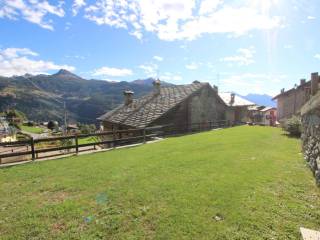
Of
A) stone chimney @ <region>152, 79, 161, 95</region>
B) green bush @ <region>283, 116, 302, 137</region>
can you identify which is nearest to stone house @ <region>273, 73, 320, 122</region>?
green bush @ <region>283, 116, 302, 137</region>

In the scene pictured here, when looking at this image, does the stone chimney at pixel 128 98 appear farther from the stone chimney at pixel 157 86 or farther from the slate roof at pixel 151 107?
the stone chimney at pixel 157 86

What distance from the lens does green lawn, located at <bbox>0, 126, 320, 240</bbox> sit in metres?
4.58

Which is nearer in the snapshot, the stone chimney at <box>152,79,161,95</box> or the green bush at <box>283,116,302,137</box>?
the green bush at <box>283,116,302,137</box>

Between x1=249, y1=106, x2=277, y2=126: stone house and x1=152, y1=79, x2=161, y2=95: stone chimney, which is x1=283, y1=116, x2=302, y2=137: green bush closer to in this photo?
x1=249, y1=106, x2=277, y2=126: stone house

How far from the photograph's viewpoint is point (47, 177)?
26.4 feet

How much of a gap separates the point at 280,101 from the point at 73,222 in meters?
43.0

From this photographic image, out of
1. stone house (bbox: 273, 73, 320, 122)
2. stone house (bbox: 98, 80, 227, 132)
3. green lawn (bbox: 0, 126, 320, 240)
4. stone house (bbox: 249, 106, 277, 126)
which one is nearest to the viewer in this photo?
green lawn (bbox: 0, 126, 320, 240)

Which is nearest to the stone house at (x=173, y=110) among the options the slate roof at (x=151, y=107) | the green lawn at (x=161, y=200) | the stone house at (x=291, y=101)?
the slate roof at (x=151, y=107)

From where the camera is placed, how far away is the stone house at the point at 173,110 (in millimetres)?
22188

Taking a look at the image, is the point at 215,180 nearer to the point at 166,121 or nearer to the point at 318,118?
the point at 318,118

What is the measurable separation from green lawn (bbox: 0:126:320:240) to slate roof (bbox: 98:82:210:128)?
12.5m

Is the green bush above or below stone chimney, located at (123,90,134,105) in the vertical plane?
below

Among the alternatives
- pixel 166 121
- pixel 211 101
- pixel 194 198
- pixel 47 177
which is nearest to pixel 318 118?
pixel 194 198

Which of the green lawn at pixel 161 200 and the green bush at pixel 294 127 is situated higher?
the green bush at pixel 294 127
